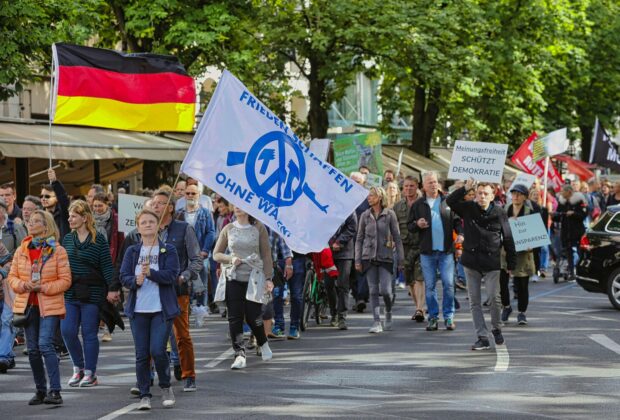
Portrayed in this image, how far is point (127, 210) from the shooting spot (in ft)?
59.8

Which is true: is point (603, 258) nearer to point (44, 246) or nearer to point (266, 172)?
point (266, 172)

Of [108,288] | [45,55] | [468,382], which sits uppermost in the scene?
[45,55]

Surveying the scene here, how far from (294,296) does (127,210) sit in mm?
3302

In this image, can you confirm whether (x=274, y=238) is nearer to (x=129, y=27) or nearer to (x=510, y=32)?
(x=129, y=27)

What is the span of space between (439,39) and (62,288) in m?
26.0

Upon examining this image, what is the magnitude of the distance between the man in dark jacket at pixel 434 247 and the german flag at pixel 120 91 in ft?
10.4

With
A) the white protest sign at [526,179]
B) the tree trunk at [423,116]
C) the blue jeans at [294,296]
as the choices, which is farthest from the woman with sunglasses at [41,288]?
the tree trunk at [423,116]

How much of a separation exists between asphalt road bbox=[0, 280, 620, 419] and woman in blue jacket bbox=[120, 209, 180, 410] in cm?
35

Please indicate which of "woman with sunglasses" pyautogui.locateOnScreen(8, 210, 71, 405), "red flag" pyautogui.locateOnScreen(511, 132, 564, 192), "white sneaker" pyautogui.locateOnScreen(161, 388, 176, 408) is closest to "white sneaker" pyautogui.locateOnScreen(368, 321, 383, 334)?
"woman with sunglasses" pyautogui.locateOnScreen(8, 210, 71, 405)

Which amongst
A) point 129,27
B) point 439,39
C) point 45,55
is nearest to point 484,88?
point 439,39

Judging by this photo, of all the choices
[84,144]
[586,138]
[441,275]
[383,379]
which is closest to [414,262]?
[441,275]

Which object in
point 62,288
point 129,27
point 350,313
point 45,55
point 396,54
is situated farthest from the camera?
point 396,54

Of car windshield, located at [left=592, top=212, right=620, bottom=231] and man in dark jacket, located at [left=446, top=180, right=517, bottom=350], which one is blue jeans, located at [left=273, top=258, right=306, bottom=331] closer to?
man in dark jacket, located at [left=446, top=180, right=517, bottom=350]

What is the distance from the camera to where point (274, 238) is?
15008mm
